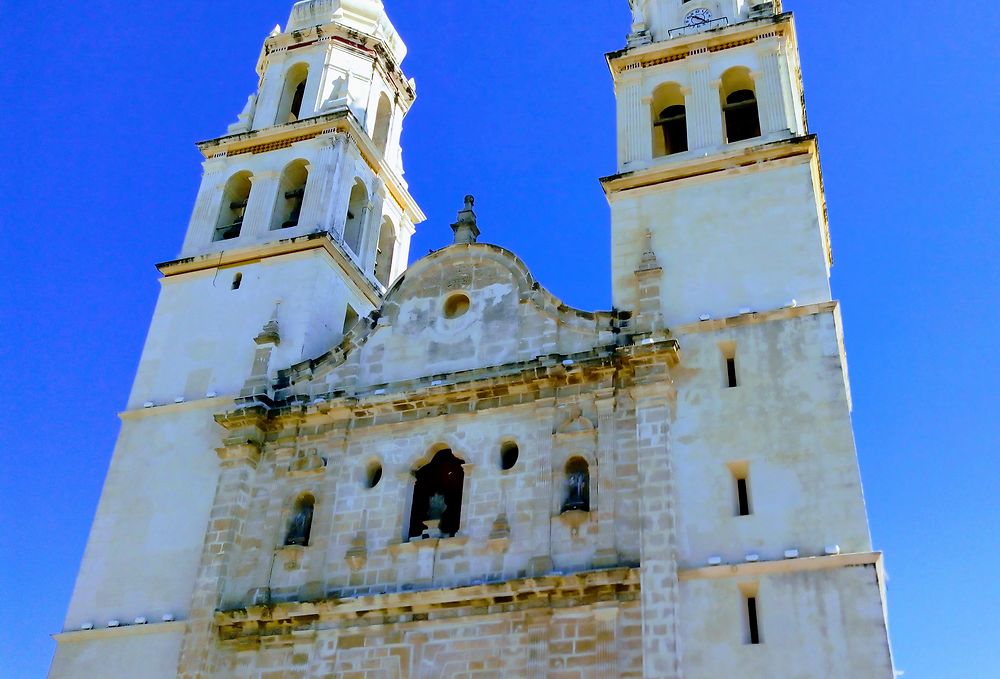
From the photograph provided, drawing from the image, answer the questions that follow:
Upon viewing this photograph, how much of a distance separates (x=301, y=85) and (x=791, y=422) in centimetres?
1613

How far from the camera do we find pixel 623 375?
18922mm

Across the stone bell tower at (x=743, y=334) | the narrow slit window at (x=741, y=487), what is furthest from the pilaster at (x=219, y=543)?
the narrow slit window at (x=741, y=487)

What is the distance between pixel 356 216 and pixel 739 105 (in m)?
8.97

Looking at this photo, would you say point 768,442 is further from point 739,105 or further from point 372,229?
point 372,229

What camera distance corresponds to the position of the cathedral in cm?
A: 1661

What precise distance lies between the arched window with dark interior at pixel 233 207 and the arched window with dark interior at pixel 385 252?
3.23 m

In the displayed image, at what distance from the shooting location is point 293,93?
2814cm

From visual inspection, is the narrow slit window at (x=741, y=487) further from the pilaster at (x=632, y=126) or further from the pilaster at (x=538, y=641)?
the pilaster at (x=632, y=126)

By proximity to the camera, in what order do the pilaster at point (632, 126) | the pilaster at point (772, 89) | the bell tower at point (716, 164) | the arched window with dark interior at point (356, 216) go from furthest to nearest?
the arched window with dark interior at point (356, 216) → the pilaster at point (632, 126) → the pilaster at point (772, 89) → the bell tower at point (716, 164)

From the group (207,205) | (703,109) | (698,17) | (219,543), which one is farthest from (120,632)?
(698,17)

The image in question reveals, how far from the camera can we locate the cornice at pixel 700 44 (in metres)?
23.4

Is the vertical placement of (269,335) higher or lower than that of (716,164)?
lower

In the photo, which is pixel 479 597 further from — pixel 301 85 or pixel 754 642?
pixel 301 85

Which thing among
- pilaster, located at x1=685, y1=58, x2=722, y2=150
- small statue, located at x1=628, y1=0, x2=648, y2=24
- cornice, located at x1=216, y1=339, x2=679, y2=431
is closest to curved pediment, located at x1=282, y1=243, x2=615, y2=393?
cornice, located at x1=216, y1=339, x2=679, y2=431
